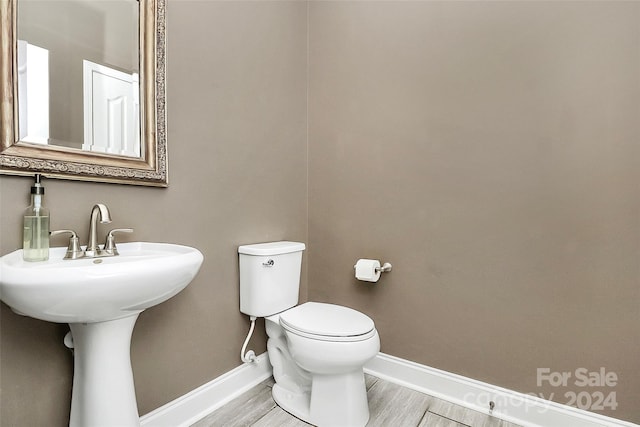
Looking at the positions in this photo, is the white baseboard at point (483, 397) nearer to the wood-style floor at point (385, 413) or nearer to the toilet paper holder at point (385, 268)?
the wood-style floor at point (385, 413)

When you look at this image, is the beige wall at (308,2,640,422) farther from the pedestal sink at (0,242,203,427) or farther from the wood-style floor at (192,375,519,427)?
the pedestal sink at (0,242,203,427)

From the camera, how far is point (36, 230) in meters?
0.92

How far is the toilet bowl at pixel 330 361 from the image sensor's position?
1281mm

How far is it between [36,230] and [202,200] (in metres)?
0.60

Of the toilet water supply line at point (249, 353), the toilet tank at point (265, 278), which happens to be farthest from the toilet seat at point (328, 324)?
the toilet water supply line at point (249, 353)

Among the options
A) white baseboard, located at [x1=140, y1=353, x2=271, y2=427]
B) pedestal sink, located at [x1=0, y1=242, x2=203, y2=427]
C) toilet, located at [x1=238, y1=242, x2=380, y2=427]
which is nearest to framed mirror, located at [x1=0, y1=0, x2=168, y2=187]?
pedestal sink, located at [x1=0, y1=242, x2=203, y2=427]

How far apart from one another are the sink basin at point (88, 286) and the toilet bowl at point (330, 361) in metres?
0.60

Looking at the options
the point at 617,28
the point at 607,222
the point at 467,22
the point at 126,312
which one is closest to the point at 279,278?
the point at 126,312

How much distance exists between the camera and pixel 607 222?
4.15 feet

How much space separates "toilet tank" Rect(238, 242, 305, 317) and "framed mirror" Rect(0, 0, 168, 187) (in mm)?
522

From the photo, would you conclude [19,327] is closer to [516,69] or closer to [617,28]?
[516,69]

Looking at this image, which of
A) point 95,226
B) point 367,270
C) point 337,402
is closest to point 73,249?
point 95,226

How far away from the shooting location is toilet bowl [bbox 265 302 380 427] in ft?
4.20

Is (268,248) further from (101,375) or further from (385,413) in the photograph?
(385,413)
